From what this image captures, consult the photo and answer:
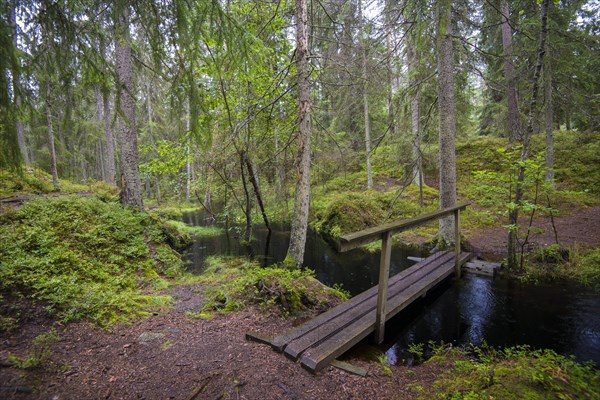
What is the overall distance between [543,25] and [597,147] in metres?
12.2

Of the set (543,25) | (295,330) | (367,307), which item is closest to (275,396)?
(295,330)

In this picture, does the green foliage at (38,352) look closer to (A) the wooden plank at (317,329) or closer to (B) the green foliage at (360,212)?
(A) the wooden plank at (317,329)

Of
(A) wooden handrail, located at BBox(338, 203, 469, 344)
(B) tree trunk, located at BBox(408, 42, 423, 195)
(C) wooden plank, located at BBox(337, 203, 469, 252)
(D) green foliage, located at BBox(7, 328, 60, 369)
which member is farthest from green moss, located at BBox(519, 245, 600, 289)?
(D) green foliage, located at BBox(7, 328, 60, 369)

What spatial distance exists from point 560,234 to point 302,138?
942cm

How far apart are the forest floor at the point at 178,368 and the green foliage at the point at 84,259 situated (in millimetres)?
481

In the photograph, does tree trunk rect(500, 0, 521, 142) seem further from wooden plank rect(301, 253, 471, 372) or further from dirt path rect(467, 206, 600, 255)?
wooden plank rect(301, 253, 471, 372)

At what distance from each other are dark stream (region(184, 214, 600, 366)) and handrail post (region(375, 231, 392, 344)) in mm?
445

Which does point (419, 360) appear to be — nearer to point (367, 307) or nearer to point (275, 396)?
point (367, 307)

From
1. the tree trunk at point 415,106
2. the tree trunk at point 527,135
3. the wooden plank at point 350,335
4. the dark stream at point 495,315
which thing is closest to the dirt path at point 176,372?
the wooden plank at point 350,335

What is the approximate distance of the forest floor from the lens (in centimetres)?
288

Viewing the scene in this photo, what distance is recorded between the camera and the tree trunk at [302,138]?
670cm

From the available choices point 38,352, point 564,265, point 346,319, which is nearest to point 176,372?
point 38,352

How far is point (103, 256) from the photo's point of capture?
6648 millimetres

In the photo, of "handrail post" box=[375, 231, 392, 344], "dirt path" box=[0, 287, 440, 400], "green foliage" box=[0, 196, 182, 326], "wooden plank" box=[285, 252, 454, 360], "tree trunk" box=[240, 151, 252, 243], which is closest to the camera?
"dirt path" box=[0, 287, 440, 400]
